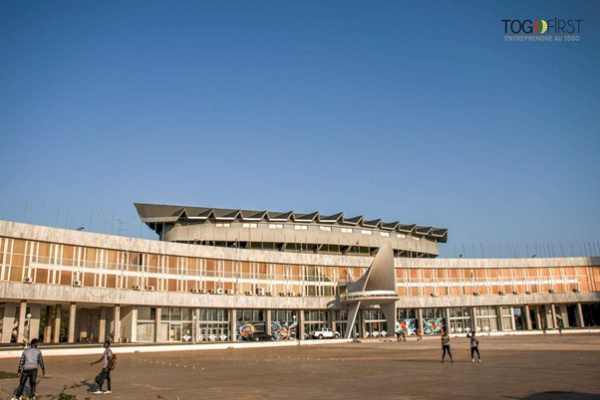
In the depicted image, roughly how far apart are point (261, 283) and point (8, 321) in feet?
95.0

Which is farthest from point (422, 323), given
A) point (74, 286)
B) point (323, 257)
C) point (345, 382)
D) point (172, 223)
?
point (345, 382)

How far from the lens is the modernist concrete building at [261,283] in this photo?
5109 cm

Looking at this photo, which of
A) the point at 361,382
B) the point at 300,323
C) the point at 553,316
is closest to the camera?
the point at 361,382

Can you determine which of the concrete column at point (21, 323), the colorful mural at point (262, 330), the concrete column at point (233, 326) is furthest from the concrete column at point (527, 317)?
the concrete column at point (21, 323)

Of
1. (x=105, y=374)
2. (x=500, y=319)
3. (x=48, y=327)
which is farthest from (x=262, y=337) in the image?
(x=105, y=374)

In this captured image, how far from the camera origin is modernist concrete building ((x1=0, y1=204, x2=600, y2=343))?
168 ft

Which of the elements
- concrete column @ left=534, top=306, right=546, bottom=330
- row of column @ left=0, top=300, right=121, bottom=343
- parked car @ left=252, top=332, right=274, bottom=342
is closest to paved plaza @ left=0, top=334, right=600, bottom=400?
row of column @ left=0, top=300, right=121, bottom=343

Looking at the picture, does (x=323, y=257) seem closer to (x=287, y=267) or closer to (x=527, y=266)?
(x=287, y=267)

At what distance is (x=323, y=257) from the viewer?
238ft

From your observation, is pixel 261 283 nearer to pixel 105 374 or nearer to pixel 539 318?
pixel 539 318

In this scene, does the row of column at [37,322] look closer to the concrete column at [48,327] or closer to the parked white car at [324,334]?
the concrete column at [48,327]

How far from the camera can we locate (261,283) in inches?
2680

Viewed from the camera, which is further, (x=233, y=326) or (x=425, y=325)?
(x=425, y=325)

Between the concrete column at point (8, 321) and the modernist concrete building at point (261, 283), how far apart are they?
13 cm
